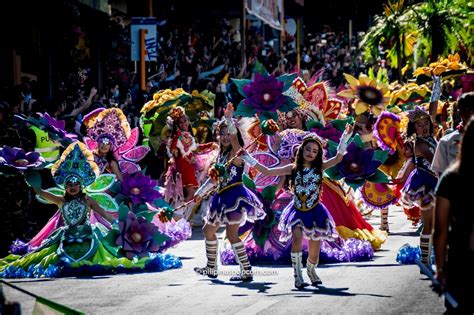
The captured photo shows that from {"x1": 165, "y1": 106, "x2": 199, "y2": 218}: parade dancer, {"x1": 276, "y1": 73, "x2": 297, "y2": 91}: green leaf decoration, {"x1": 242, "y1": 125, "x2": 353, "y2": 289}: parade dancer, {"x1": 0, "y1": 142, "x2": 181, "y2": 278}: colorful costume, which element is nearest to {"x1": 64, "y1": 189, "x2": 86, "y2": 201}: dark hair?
{"x1": 0, "y1": 142, "x2": 181, "y2": 278}: colorful costume

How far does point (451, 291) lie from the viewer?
701cm

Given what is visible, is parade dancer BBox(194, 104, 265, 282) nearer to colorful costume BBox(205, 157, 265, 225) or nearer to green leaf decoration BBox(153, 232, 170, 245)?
colorful costume BBox(205, 157, 265, 225)

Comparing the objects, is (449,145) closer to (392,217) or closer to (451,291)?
(451,291)

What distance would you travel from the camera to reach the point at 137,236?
14273 millimetres

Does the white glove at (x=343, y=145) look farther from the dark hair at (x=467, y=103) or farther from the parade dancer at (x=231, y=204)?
the dark hair at (x=467, y=103)

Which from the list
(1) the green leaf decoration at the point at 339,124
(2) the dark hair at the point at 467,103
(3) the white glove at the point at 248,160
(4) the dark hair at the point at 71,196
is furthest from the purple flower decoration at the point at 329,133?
(2) the dark hair at the point at 467,103

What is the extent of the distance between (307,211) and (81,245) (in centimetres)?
271

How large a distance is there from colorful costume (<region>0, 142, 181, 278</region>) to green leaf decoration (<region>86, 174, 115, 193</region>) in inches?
16.3

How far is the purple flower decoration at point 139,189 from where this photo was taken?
49.5 ft

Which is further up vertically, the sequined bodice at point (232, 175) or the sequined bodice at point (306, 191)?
the sequined bodice at point (232, 175)

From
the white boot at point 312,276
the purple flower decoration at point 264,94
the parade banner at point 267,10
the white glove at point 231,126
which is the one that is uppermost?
the parade banner at point 267,10

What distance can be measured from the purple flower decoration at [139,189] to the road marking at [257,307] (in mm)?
3977

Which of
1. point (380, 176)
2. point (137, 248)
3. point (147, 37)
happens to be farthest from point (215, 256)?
point (147, 37)

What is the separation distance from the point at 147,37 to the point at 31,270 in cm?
1203
